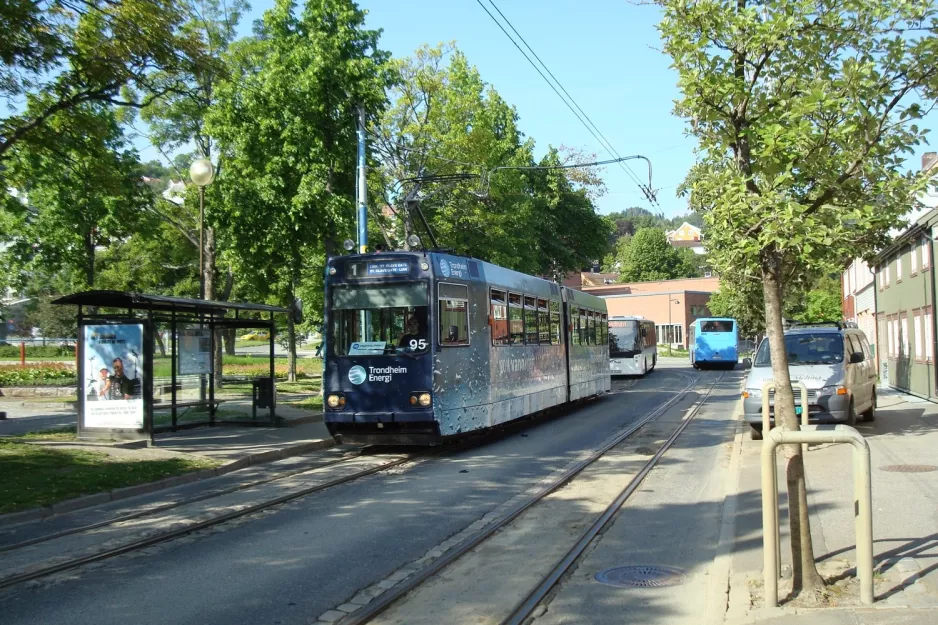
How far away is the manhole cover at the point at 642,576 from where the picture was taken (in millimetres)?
6645

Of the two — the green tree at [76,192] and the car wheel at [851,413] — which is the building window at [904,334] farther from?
the green tree at [76,192]

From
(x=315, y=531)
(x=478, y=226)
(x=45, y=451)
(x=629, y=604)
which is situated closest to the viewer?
(x=629, y=604)

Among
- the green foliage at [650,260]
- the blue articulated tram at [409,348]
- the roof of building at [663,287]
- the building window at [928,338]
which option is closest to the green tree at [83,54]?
the blue articulated tram at [409,348]

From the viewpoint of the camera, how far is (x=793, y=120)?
6.50 meters

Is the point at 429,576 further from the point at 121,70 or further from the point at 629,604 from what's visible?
the point at 121,70

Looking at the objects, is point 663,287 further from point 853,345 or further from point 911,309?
point 853,345

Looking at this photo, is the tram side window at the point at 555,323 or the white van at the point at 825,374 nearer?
the white van at the point at 825,374

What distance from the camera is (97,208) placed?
22.8 metres

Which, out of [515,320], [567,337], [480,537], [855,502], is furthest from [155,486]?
[567,337]

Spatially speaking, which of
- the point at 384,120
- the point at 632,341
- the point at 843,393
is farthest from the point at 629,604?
the point at 632,341

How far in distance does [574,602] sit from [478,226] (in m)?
25.4

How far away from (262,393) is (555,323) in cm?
692

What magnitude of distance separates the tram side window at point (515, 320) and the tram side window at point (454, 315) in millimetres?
2215

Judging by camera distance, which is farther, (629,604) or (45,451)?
(45,451)
